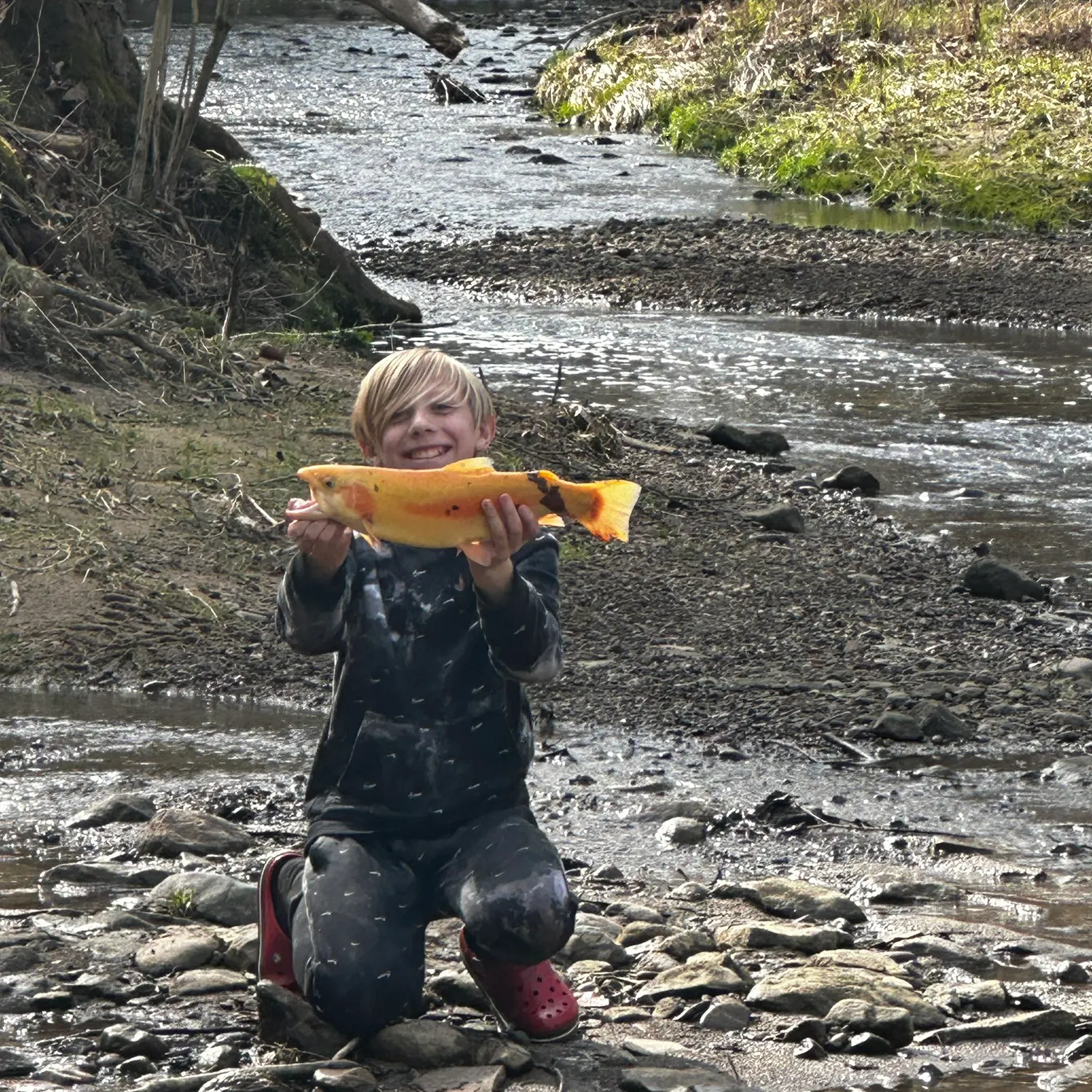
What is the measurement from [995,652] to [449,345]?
25.7 ft

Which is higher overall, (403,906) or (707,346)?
(403,906)

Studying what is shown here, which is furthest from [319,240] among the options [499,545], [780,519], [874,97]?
[874,97]

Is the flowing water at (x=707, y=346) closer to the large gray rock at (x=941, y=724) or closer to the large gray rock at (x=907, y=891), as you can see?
the large gray rock at (x=941, y=724)

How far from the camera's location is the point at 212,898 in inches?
176

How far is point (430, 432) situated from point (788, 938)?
1.38 metres

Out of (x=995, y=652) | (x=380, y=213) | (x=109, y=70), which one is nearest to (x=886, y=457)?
(x=995, y=652)

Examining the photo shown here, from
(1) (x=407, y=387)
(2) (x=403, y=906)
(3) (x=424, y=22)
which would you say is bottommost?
(2) (x=403, y=906)

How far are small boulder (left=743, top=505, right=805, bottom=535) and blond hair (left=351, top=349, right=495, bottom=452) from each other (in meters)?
5.16

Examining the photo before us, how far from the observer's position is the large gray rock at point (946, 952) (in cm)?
436

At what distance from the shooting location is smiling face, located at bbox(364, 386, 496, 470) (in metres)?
3.99

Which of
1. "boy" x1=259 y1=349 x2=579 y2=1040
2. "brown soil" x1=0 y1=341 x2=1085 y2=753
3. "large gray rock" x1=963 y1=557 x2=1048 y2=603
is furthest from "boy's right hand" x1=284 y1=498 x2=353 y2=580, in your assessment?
"large gray rock" x1=963 y1=557 x2=1048 y2=603

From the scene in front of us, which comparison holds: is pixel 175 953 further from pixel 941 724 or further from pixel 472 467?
pixel 941 724

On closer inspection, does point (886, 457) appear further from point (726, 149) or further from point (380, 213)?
point (726, 149)

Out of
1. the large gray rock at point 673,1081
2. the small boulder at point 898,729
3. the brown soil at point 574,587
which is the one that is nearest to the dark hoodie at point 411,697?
the large gray rock at point 673,1081
